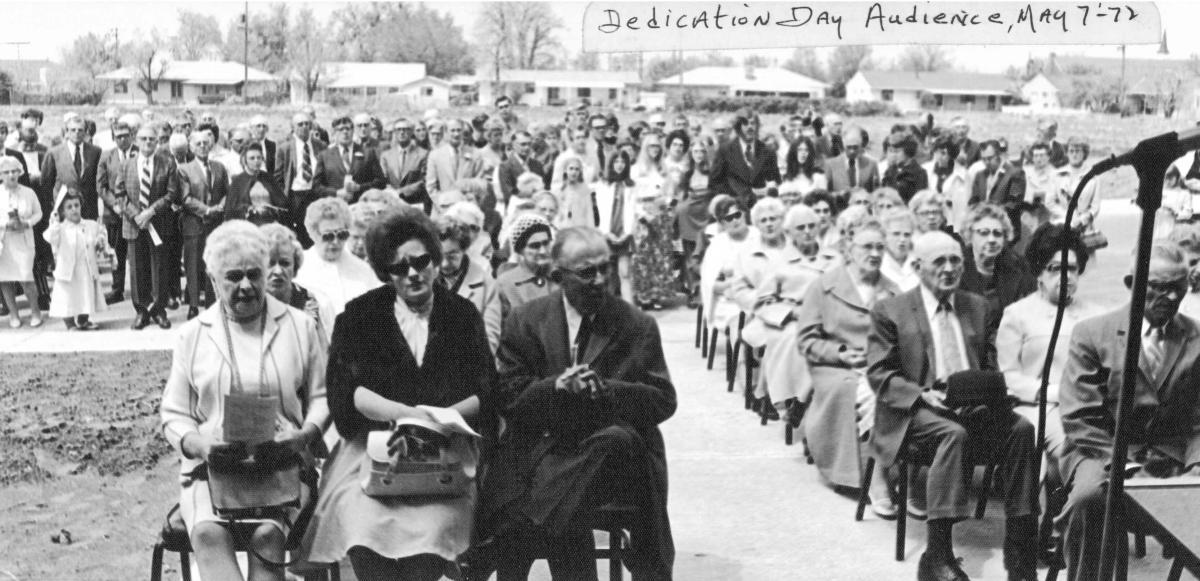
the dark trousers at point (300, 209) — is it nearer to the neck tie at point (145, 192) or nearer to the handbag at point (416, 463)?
the neck tie at point (145, 192)

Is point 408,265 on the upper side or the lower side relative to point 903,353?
upper

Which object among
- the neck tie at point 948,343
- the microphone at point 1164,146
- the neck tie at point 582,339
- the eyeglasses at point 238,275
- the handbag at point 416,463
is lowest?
the handbag at point 416,463

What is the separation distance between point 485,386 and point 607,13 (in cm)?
146

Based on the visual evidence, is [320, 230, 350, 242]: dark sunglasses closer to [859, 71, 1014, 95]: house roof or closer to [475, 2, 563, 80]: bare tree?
[475, 2, 563, 80]: bare tree

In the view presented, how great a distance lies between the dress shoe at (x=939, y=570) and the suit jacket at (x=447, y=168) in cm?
789

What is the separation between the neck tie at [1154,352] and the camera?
224 inches

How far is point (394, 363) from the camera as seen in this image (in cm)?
504

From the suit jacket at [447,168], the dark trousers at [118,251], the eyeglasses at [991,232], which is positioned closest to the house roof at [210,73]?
the dark trousers at [118,251]

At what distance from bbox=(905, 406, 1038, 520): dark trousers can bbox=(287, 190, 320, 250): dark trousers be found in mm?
7557

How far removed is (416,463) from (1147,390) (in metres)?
2.98

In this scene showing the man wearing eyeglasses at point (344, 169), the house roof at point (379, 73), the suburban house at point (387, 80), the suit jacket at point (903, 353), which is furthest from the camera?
the house roof at point (379, 73)

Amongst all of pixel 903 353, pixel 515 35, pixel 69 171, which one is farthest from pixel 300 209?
pixel 515 35

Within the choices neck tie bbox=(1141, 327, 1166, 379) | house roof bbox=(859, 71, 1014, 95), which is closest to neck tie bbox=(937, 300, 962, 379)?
neck tie bbox=(1141, 327, 1166, 379)

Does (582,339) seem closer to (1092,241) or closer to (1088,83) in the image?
(1092,241)
